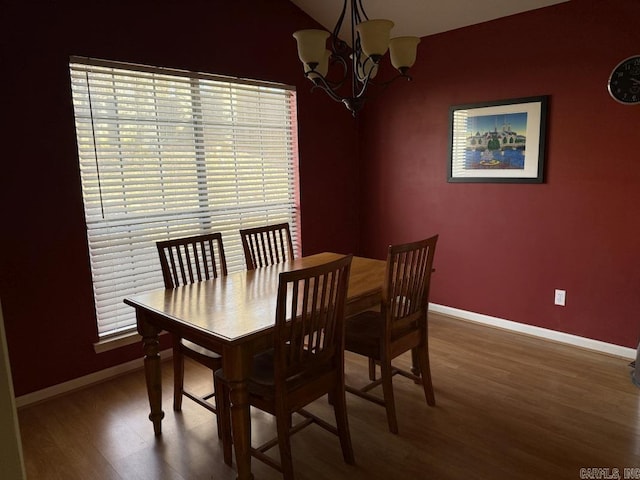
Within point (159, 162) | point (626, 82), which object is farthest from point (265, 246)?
point (626, 82)

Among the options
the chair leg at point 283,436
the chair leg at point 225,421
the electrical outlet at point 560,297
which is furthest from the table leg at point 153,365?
the electrical outlet at point 560,297

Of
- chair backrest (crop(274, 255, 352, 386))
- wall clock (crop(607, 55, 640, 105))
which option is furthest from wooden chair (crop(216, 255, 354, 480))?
wall clock (crop(607, 55, 640, 105))

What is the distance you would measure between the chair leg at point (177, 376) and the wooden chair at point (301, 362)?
1.48ft

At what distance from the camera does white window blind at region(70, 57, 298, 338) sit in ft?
9.26

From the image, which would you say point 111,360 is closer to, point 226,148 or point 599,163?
point 226,148

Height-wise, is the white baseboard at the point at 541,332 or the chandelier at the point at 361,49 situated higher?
the chandelier at the point at 361,49

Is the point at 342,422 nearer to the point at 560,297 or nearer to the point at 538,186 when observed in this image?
the point at 560,297

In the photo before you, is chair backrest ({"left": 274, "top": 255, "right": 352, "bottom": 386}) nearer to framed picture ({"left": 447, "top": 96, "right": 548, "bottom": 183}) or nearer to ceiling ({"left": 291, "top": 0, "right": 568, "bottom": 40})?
framed picture ({"left": 447, "top": 96, "right": 548, "bottom": 183})

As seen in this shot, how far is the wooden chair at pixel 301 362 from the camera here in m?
1.77

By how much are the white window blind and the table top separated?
2.72 feet

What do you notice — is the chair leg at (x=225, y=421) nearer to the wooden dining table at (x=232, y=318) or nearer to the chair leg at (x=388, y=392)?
the wooden dining table at (x=232, y=318)

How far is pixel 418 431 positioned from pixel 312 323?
95 centimetres

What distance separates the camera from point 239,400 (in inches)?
69.4

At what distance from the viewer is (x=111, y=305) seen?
298cm
